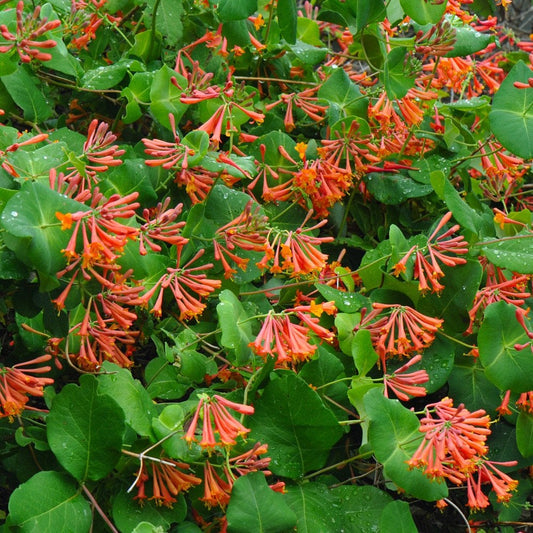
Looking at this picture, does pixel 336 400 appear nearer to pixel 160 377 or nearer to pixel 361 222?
pixel 160 377

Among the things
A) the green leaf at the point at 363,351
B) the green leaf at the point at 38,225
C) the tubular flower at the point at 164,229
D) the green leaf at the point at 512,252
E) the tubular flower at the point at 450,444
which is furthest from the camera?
the green leaf at the point at 512,252

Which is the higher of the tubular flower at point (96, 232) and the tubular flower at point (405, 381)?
the tubular flower at point (96, 232)

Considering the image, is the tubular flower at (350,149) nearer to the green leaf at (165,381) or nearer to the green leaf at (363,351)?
the green leaf at (363,351)

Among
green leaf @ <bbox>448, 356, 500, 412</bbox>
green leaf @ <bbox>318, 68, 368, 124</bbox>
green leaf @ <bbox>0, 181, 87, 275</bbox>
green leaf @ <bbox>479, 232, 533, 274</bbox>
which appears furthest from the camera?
green leaf @ <bbox>318, 68, 368, 124</bbox>

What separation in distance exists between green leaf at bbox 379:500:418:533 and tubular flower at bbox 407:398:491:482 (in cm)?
9

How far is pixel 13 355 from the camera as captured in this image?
59.3 inches

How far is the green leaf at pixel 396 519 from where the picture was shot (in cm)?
128

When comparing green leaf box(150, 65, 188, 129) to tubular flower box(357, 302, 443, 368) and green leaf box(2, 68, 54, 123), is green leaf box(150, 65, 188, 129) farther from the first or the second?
tubular flower box(357, 302, 443, 368)

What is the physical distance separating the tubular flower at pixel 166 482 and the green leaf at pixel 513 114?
35.2 inches

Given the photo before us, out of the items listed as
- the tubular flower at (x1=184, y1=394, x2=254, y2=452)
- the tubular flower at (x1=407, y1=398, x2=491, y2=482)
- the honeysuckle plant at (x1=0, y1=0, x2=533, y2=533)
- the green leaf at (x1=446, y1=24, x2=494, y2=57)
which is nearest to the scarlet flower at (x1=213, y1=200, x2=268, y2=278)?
the honeysuckle plant at (x1=0, y1=0, x2=533, y2=533)

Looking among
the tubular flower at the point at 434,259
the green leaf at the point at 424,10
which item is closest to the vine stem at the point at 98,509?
the tubular flower at the point at 434,259

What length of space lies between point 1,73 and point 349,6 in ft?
2.55

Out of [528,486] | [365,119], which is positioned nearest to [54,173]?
[365,119]

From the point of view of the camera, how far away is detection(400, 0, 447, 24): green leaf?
1.60 metres
